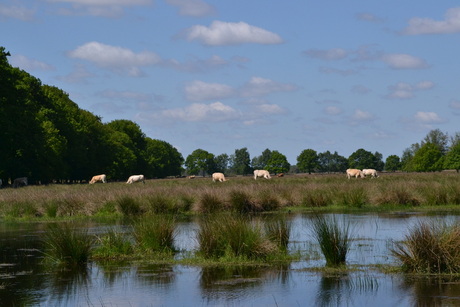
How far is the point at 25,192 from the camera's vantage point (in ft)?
107

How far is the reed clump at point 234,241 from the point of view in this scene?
46.3ft

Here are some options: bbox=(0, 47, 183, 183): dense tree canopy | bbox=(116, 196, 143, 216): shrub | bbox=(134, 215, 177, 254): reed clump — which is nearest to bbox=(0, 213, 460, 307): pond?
bbox=(134, 215, 177, 254): reed clump

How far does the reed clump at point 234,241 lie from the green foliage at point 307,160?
550ft

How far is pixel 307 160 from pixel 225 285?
170 meters

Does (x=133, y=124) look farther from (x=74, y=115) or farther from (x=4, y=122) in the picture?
(x=4, y=122)

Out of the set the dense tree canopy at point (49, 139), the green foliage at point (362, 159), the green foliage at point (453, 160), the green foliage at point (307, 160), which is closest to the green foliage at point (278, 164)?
the green foliage at point (307, 160)

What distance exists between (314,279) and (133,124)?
327 feet

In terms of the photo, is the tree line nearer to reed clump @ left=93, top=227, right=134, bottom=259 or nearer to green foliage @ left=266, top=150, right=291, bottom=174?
reed clump @ left=93, top=227, right=134, bottom=259

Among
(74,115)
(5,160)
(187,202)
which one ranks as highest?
(74,115)

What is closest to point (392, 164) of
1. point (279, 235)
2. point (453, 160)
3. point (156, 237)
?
point (453, 160)

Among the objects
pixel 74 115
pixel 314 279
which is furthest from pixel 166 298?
pixel 74 115

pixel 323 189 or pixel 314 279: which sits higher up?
pixel 323 189

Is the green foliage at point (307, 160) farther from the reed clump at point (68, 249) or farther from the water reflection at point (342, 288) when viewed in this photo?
the water reflection at point (342, 288)

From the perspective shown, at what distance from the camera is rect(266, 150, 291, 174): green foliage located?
179 m
